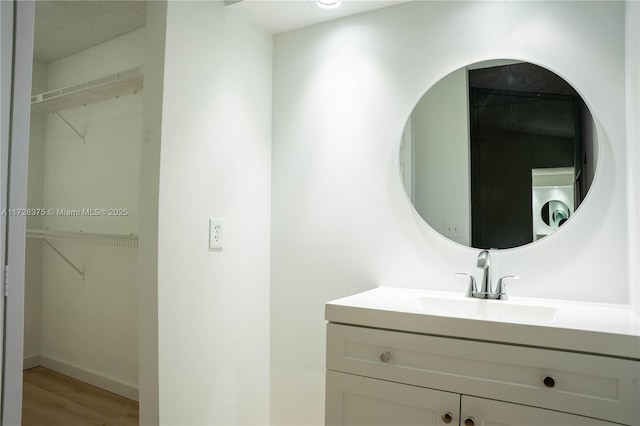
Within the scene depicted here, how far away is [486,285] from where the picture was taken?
5.15ft

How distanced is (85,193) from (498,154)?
2093 millimetres

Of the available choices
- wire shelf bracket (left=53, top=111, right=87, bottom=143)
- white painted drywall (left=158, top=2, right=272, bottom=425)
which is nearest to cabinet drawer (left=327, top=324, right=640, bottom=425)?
white painted drywall (left=158, top=2, right=272, bottom=425)

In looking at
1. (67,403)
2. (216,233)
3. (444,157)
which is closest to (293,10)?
(444,157)

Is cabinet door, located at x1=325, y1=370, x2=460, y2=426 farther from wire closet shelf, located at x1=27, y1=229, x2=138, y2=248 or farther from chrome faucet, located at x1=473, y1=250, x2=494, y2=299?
wire closet shelf, located at x1=27, y1=229, x2=138, y2=248

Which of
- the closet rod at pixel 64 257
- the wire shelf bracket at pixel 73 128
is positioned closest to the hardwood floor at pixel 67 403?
the closet rod at pixel 64 257

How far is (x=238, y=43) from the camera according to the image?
6.40 feet

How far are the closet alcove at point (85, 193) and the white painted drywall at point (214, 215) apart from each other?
1.97 feet

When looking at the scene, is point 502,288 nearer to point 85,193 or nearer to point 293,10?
point 293,10

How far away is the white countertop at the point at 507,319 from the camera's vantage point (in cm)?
109

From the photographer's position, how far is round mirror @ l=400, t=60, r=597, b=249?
1566 millimetres

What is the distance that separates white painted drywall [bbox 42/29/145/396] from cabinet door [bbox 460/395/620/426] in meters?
1.90

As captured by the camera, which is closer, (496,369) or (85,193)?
(496,369)

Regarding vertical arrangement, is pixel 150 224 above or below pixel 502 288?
above

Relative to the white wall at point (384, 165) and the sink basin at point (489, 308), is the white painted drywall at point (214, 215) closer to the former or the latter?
the white wall at point (384, 165)
